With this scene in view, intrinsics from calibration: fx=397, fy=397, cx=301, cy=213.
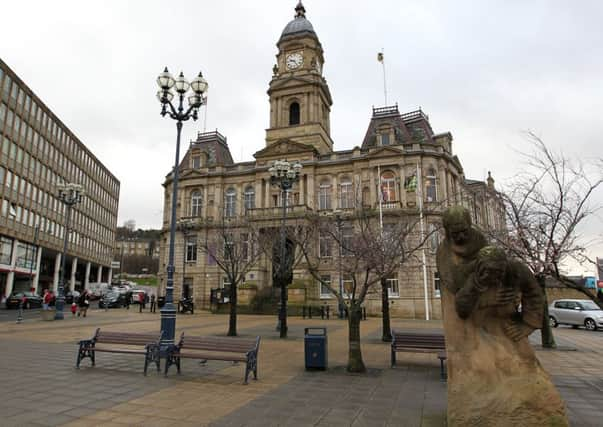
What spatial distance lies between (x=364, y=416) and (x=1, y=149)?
159 feet

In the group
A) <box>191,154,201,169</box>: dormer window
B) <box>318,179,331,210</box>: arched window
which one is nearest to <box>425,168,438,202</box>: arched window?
<box>318,179,331,210</box>: arched window

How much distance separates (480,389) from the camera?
192 inches

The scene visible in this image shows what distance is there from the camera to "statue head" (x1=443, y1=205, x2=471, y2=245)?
206 inches

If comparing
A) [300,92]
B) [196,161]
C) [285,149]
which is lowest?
[285,149]

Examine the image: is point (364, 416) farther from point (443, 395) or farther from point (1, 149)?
point (1, 149)

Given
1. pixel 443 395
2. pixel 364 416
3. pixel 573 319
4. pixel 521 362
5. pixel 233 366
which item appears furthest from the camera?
pixel 573 319

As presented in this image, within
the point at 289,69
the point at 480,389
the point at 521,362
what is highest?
the point at 289,69

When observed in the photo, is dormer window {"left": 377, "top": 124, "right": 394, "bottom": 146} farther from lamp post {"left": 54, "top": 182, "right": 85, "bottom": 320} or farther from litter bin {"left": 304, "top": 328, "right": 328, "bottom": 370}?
litter bin {"left": 304, "top": 328, "right": 328, "bottom": 370}

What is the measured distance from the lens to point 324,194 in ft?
139

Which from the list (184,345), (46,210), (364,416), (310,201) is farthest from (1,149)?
(364,416)

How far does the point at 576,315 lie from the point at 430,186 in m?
18.0

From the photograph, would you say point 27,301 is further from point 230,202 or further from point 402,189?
point 402,189

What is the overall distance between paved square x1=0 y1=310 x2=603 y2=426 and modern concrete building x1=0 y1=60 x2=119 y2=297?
108 feet

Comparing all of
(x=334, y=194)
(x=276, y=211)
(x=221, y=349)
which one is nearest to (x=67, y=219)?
(x=276, y=211)
